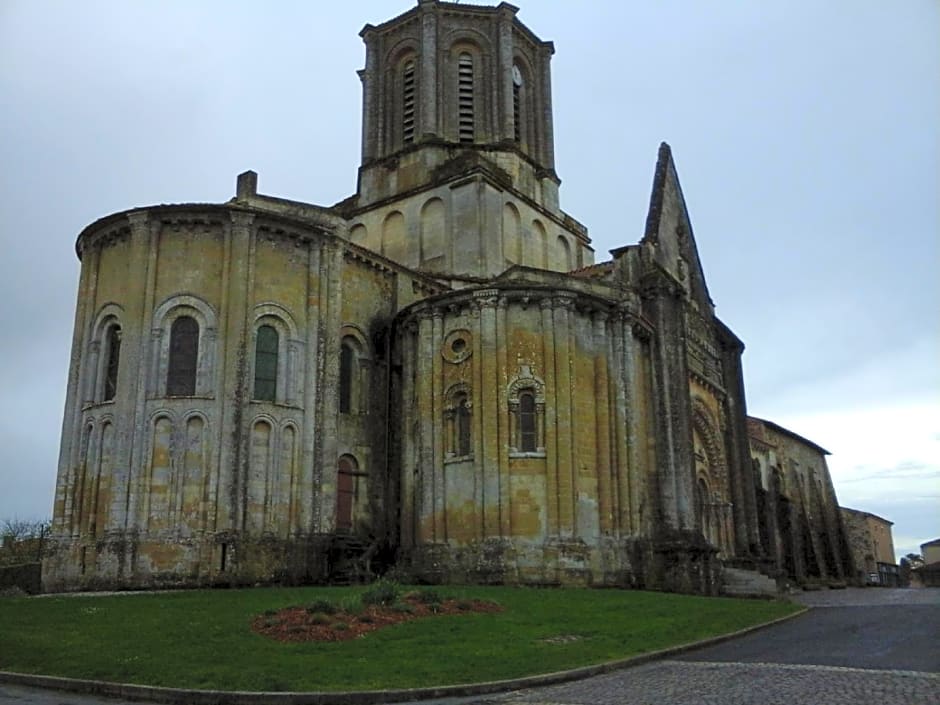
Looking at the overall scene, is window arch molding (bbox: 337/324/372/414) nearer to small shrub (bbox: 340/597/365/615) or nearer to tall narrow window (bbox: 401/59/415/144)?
tall narrow window (bbox: 401/59/415/144)

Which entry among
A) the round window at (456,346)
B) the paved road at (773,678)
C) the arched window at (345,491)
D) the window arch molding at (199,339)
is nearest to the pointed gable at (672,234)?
the round window at (456,346)

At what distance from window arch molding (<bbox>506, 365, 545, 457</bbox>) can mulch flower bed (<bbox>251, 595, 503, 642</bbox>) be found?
Answer: 29.6 ft

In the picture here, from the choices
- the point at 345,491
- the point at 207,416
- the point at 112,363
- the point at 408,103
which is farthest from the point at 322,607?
the point at 408,103

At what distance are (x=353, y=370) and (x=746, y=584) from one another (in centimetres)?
1664

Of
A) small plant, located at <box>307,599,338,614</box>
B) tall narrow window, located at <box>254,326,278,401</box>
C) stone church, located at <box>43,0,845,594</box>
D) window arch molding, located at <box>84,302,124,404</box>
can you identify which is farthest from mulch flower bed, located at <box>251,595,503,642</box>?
window arch molding, located at <box>84,302,124,404</box>

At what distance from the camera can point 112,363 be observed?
97.8 feet

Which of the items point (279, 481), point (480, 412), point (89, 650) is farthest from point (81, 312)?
point (89, 650)

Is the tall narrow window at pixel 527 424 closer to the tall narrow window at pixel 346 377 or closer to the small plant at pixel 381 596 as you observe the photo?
the tall narrow window at pixel 346 377

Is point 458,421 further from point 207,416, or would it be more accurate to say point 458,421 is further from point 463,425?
point 207,416

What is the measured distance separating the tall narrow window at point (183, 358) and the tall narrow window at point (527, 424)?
10543 millimetres

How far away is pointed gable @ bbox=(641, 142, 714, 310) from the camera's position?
38.4 metres

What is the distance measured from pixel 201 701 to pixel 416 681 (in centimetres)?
292

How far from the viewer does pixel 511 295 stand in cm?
2958

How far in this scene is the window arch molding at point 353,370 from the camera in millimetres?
32000
